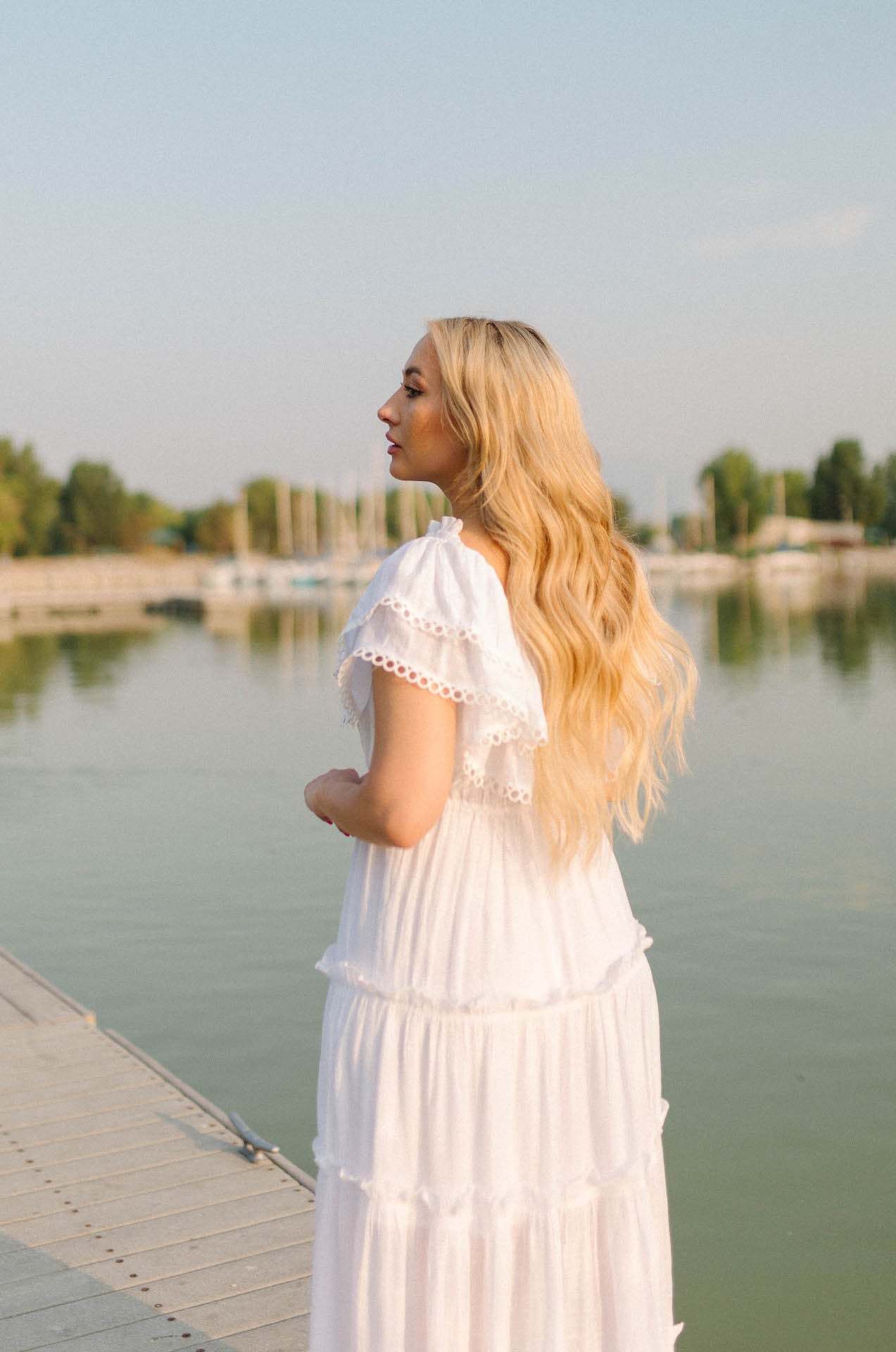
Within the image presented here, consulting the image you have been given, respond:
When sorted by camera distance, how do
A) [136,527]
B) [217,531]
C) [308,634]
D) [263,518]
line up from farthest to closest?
[263,518] < [217,531] < [136,527] < [308,634]

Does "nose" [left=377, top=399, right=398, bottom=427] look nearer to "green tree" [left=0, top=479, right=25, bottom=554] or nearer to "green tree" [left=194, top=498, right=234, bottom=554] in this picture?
"green tree" [left=0, top=479, right=25, bottom=554]

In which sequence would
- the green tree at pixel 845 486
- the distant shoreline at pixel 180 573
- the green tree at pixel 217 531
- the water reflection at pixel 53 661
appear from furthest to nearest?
the green tree at pixel 845 486 < the green tree at pixel 217 531 < the distant shoreline at pixel 180 573 < the water reflection at pixel 53 661

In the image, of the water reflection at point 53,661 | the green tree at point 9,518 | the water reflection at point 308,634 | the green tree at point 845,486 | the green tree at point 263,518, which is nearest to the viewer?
the water reflection at point 53,661

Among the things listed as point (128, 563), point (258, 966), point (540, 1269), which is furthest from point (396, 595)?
point (128, 563)

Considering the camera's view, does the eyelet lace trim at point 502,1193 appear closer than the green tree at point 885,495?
Yes

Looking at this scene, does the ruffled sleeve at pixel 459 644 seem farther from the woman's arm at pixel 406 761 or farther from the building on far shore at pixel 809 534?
the building on far shore at pixel 809 534

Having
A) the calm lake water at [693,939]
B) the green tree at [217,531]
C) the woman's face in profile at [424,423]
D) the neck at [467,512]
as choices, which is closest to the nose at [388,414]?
the woman's face in profile at [424,423]

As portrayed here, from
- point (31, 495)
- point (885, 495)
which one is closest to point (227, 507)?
point (31, 495)

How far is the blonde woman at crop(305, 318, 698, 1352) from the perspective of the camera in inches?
67.1

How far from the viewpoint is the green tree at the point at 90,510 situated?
83812mm

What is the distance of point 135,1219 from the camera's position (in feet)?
11.1

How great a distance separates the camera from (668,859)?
9617mm

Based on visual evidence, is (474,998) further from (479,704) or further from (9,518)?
(9,518)

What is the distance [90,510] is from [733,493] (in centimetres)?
4734
